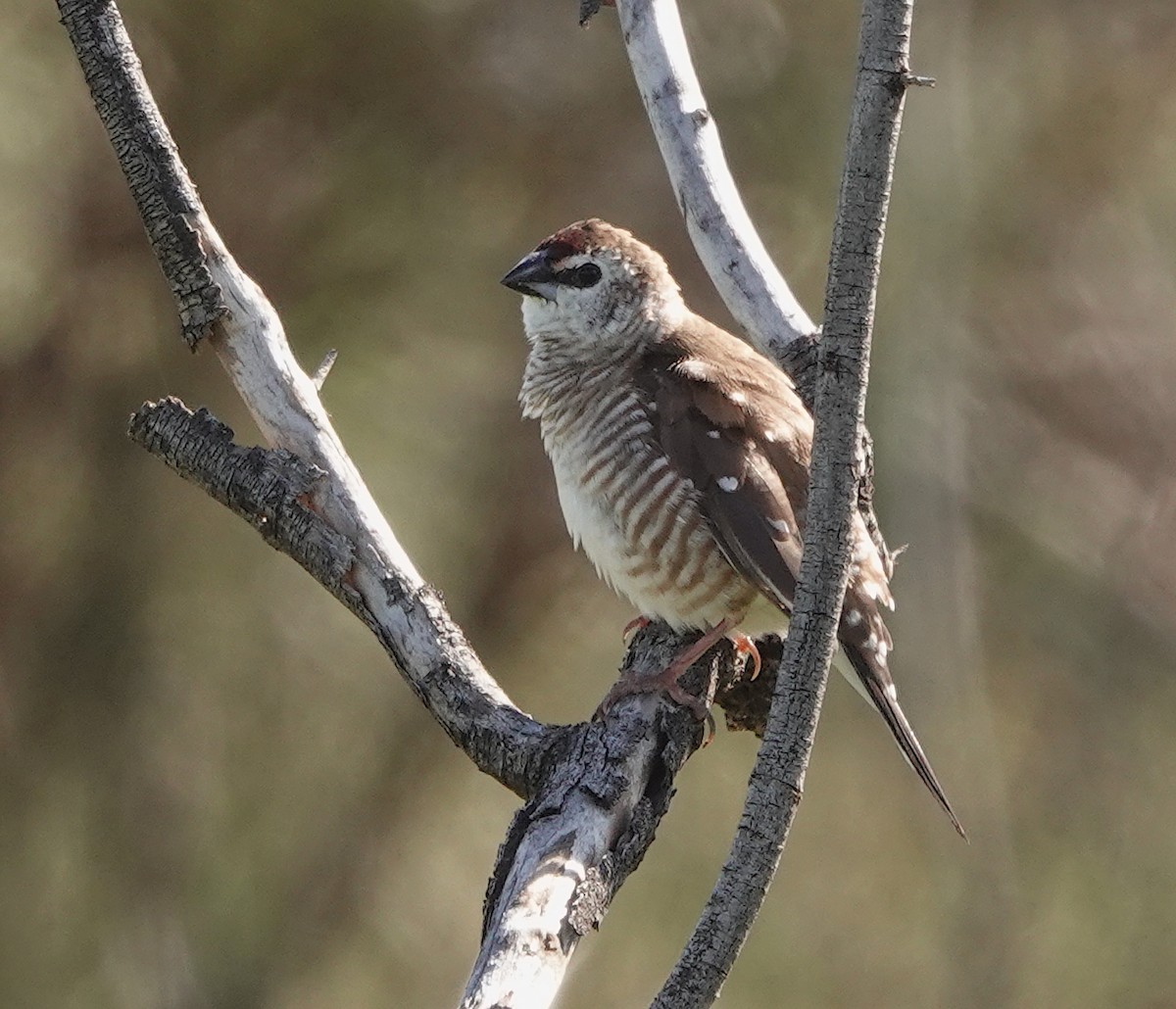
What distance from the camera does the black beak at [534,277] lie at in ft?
9.89

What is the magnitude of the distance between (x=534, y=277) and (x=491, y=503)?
4.16 feet

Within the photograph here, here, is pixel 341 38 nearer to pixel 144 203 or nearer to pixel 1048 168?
pixel 144 203

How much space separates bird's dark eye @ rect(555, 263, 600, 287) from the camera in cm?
305

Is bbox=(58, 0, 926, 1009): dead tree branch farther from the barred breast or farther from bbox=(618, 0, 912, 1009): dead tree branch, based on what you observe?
the barred breast

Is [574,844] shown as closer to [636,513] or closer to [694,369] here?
[636,513]

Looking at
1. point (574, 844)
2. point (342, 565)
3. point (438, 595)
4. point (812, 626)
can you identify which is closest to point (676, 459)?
point (438, 595)

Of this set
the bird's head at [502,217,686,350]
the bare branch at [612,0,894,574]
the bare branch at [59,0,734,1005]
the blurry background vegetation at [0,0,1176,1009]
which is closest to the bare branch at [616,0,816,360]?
the bare branch at [612,0,894,574]

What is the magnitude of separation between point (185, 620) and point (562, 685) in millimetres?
1075

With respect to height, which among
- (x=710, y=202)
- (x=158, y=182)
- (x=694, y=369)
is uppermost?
(x=710, y=202)

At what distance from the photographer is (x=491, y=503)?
166 inches

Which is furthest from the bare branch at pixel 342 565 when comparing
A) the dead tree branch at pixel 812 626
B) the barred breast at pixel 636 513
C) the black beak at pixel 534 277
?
the black beak at pixel 534 277

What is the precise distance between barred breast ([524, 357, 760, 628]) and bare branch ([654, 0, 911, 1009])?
1.14m

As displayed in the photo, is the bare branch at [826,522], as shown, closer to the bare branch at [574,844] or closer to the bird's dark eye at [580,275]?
the bare branch at [574,844]

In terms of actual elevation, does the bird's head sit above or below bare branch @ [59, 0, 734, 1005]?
above
